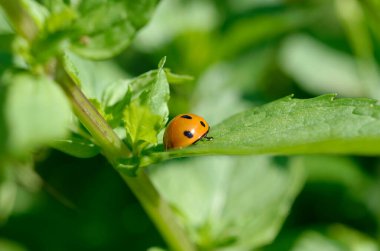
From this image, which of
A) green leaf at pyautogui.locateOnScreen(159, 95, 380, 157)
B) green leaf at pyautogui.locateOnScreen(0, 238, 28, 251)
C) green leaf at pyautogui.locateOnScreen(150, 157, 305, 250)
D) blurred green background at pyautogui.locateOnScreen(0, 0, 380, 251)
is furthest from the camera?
blurred green background at pyautogui.locateOnScreen(0, 0, 380, 251)

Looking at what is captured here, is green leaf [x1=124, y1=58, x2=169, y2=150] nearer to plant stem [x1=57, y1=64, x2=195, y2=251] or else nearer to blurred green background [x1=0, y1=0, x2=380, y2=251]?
plant stem [x1=57, y1=64, x2=195, y2=251]

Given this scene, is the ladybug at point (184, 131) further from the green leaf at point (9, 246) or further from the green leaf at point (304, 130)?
the green leaf at point (9, 246)

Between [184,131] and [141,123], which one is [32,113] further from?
[184,131]

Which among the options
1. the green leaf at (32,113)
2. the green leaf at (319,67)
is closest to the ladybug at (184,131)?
the green leaf at (32,113)

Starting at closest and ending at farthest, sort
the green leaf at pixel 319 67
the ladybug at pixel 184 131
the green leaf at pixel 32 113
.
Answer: the green leaf at pixel 32 113, the ladybug at pixel 184 131, the green leaf at pixel 319 67

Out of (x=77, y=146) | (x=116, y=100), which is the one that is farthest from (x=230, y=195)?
(x=77, y=146)

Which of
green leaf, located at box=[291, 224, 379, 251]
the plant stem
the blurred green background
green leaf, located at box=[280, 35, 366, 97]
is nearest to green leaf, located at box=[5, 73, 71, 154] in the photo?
the plant stem
